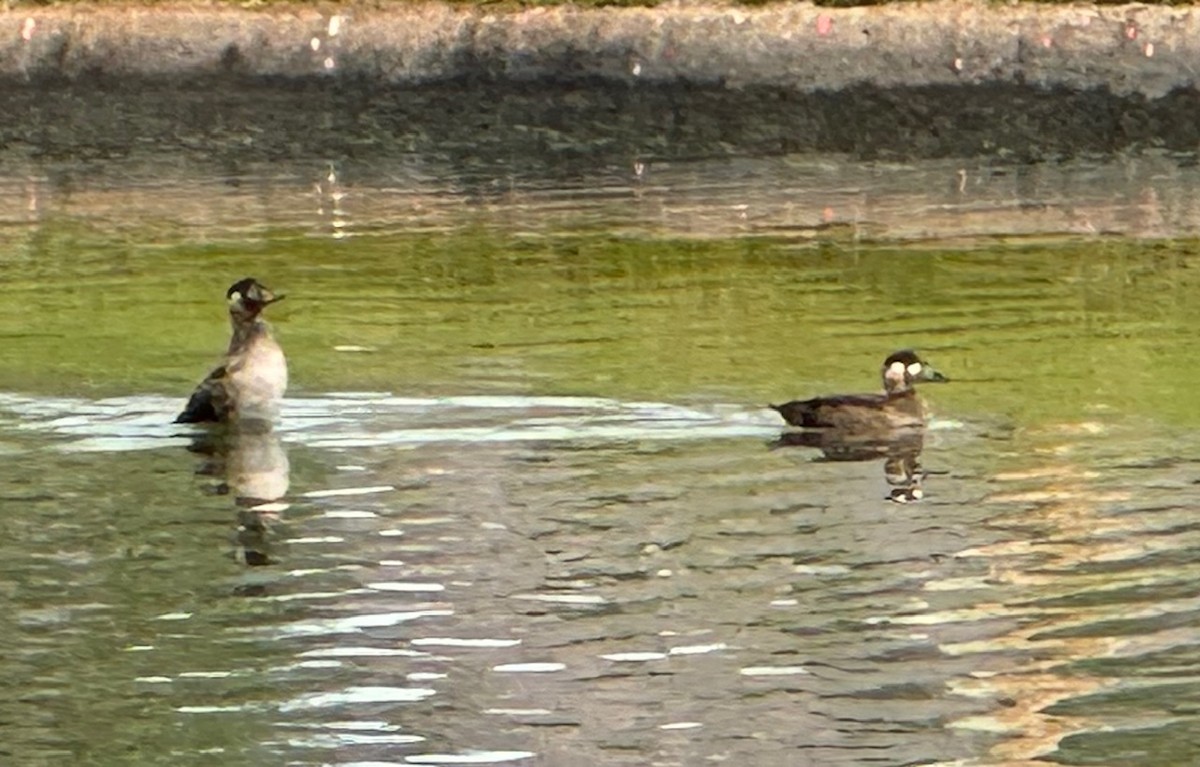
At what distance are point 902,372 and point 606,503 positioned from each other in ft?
6.91

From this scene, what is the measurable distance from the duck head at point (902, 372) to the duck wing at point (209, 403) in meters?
2.75

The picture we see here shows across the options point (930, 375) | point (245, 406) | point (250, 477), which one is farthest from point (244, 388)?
point (930, 375)

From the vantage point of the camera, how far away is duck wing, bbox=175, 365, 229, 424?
1423 centimetres

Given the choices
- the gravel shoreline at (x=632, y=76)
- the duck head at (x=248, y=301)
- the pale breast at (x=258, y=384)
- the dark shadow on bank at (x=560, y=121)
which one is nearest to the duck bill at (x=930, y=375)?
the pale breast at (x=258, y=384)

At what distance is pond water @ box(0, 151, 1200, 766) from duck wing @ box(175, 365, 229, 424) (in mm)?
154

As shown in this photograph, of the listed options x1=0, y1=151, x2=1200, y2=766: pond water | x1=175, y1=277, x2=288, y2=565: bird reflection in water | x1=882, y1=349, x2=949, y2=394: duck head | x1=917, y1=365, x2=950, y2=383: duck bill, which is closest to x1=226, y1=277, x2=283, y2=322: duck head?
x1=175, y1=277, x2=288, y2=565: bird reflection in water

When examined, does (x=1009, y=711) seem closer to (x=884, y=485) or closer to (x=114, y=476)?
(x=884, y=485)

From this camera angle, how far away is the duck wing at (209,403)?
A: 14.2m

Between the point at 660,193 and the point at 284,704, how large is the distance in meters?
14.6

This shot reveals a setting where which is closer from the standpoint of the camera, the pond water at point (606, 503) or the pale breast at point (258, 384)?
the pond water at point (606, 503)

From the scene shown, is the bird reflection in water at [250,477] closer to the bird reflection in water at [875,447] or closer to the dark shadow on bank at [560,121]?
the bird reflection in water at [875,447]

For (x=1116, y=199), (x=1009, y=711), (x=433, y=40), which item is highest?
Answer: (x=433, y=40)

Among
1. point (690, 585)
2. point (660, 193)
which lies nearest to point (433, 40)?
point (660, 193)

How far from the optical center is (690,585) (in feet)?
36.2
